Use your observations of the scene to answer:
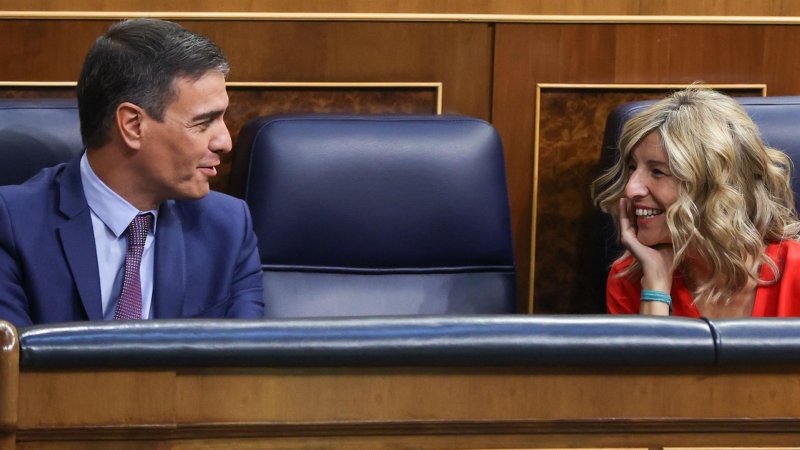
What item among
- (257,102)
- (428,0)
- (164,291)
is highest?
(428,0)

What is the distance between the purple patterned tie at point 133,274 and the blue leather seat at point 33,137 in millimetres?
257

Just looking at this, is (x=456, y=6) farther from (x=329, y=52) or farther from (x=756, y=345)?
(x=756, y=345)

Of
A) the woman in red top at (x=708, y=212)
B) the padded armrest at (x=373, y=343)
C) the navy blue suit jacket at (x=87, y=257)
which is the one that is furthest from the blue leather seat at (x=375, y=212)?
the padded armrest at (x=373, y=343)

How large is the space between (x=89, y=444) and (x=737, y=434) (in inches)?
17.1

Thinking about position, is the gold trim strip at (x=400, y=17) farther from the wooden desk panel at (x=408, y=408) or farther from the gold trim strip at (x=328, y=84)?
the wooden desk panel at (x=408, y=408)

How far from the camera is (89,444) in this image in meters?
0.63

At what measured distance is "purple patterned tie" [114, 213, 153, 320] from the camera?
1155mm

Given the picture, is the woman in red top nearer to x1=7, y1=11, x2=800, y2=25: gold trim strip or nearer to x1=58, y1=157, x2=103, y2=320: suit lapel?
x1=7, y1=11, x2=800, y2=25: gold trim strip

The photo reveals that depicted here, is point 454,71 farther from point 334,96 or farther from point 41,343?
point 41,343

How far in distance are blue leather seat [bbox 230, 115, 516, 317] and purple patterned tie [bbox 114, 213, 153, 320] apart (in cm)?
23

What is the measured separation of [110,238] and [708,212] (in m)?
0.78

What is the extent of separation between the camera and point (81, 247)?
115cm

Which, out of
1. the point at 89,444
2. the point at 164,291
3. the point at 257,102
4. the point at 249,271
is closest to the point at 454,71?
the point at 257,102

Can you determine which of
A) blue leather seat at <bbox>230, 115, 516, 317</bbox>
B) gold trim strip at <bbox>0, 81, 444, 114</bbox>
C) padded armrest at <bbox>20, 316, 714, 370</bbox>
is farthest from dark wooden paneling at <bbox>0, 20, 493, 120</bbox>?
padded armrest at <bbox>20, 316, 714, 370</bbox>
